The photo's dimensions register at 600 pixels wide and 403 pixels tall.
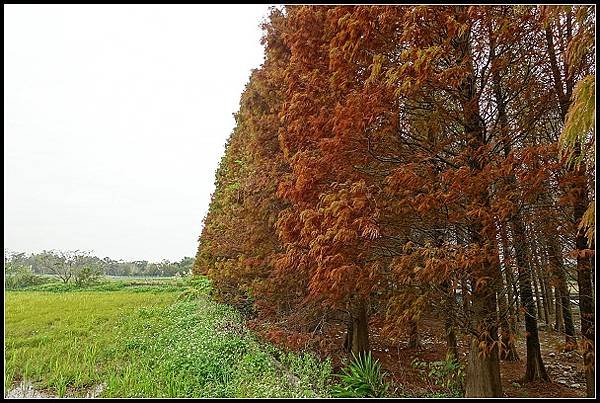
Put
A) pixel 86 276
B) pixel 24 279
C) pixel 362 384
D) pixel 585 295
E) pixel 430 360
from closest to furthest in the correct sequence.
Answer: pixel 585 295
pixel 362 384
pixel 430 360
pixel 24 279
pixel 86 276

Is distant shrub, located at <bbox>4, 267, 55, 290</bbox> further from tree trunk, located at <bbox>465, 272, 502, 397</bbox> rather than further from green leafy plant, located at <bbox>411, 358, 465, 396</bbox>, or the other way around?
tree trunk, located at <bbox>465, 272, 502, 397</bbox>

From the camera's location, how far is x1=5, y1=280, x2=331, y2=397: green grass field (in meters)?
3.44

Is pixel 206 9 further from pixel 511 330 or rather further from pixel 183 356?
pixel 183 356

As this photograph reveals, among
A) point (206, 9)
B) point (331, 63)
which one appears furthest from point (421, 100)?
point (206, 9)

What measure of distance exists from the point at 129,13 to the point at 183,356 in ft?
Result: 11.5

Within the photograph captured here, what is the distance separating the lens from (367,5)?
2.30m

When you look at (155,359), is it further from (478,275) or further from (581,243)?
(581,243)

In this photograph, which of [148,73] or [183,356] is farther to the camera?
[183,356]

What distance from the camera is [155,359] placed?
4523 mm

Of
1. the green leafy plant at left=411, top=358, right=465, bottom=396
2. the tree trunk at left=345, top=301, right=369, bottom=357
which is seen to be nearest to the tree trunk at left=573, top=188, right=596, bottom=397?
the green leafy plant at left=411, top=358, right=465, bottom=396

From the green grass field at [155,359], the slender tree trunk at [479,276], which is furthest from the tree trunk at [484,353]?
the green grass field at [155,359]

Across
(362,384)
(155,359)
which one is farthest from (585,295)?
(155,359)

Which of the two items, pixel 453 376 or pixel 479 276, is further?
pixel 453 376

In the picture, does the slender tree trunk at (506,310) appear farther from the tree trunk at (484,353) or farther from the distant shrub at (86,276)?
the distant shrub at (86,276)
